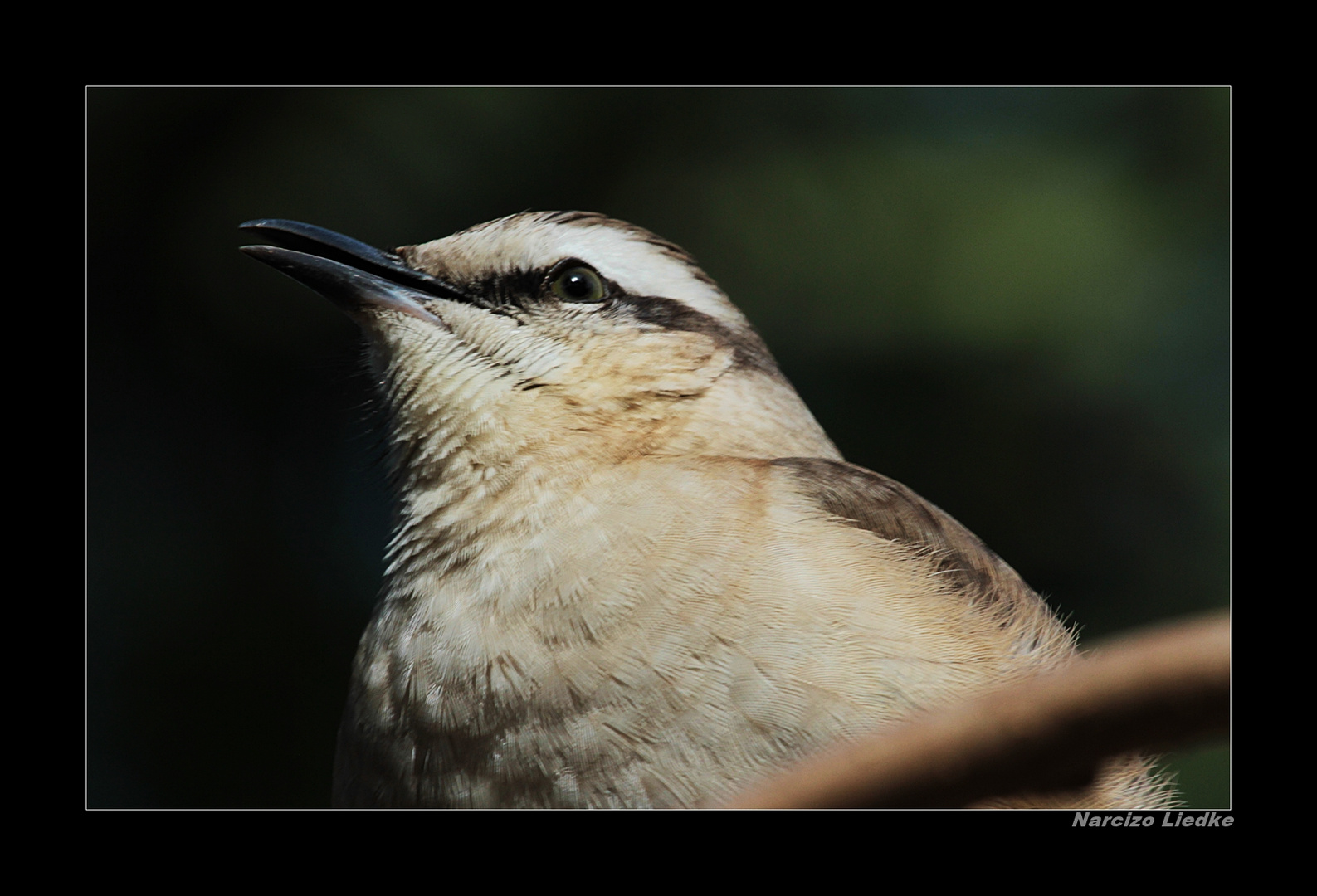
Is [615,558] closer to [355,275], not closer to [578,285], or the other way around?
[578,285]

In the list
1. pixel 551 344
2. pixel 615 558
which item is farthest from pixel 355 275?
pixel 615 558

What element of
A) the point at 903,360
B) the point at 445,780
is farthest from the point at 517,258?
the point at 903,360

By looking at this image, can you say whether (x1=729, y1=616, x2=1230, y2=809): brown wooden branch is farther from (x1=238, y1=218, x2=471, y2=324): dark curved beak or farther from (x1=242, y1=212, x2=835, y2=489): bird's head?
(x1=238, y1=218, x2=471, y2=324): dark curved beak

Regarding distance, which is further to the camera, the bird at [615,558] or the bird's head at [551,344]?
the bird's head at [551,344]

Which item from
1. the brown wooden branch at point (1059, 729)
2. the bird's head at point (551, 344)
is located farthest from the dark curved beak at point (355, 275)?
the brown wooden branch at point (1059, 729)

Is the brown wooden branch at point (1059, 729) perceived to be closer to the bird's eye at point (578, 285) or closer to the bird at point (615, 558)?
the bird at point (615, 558)

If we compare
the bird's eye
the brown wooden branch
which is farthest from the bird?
the brown wooden branch

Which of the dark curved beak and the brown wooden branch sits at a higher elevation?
the dark curved beak
